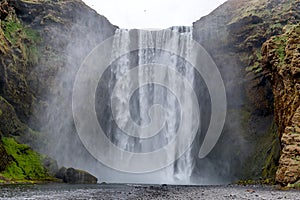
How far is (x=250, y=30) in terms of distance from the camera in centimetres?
5272

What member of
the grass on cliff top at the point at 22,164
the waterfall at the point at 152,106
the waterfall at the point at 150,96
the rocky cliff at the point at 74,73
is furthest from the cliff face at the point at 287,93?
the grass on cliff top at the point at 22,164

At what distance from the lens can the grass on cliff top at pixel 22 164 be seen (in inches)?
1555

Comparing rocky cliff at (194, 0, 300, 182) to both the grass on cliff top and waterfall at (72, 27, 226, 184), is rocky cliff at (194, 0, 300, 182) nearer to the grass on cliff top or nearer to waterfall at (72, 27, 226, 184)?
waterfall at (72, 27, 226, 184)

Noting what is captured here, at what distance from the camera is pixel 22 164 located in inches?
1630

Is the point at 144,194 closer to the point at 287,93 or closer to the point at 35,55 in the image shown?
the point at 287,93

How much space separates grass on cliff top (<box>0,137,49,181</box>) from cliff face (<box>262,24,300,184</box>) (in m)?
26.0

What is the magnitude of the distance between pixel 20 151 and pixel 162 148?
784 inches

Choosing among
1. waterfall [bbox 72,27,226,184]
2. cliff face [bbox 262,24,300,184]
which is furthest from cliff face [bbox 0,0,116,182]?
cliff face [bbox 262,24,300,184]

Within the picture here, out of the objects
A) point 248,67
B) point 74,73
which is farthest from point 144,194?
point 74,73

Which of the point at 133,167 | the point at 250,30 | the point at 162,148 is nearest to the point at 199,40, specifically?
the point at 250,30

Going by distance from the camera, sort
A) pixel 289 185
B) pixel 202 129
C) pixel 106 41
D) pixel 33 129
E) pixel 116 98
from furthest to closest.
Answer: pixel 106 41
pixel 116 98
pixel 202 129
pixel 33 129
pixel 289 185

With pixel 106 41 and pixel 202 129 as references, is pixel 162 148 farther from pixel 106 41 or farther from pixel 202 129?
pixel 106 41

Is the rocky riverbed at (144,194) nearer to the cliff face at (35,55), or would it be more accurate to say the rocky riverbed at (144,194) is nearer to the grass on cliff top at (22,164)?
the grass on cliff top at (22,164)

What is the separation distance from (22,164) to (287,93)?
95.5 feet
